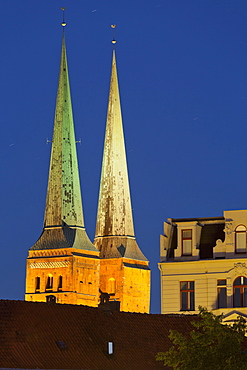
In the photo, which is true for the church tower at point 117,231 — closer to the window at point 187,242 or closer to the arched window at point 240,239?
the window at point 187,242

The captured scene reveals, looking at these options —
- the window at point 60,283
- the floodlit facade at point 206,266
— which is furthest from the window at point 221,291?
the window at point 60,283

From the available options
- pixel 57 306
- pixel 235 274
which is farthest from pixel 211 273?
pixel 57 306

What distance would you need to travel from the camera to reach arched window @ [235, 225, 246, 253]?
89938 mm

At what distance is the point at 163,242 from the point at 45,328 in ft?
59.7

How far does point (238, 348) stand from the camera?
214 ft

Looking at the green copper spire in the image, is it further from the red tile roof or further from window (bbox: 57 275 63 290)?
the red tile roof

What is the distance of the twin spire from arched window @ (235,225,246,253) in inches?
3002

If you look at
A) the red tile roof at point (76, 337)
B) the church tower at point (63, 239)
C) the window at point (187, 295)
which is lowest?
the red tile roof at point (76, 337)

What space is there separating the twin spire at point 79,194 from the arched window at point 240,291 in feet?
251

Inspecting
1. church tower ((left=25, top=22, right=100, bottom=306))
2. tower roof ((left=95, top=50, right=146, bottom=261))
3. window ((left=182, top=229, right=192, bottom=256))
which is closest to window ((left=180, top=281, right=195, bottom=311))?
window ((left=182, top=229, right=192, bottom=256))

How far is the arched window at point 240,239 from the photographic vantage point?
89938 millimetres

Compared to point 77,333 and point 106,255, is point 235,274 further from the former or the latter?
point 106,255

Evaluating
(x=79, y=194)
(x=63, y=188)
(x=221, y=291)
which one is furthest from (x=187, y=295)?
(x=79, y=194)

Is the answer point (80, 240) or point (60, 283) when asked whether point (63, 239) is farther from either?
point (60, 283)
